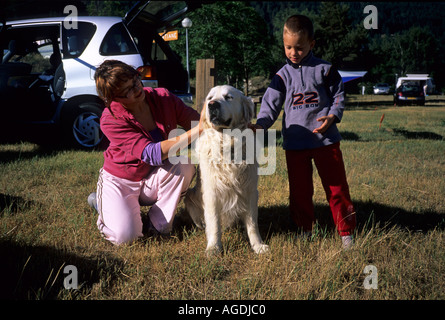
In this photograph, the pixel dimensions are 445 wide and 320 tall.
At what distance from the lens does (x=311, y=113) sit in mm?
2475

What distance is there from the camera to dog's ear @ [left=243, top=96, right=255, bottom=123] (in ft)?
7.63

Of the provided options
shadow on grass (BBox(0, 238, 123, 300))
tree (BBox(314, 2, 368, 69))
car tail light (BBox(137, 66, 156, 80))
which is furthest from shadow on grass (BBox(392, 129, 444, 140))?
tree (BBox(314, 2, 368, 69))

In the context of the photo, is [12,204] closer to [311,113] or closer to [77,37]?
[311,113]

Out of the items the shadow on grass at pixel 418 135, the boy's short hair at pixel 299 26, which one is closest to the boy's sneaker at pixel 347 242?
the boy's short hair at pixel 299 26

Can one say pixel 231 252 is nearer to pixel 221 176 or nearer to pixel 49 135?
pixel 221 176

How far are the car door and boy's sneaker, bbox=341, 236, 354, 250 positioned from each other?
392 centimetres

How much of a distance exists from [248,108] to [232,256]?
1.09m

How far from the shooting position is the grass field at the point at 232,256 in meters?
1.91

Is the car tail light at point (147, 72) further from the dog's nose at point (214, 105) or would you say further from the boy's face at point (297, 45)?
the dog's nose at point (214, 105)

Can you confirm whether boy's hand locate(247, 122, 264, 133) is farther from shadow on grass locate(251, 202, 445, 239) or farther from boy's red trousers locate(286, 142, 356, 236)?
shadow on grass locate(251, 202, 445, 239)

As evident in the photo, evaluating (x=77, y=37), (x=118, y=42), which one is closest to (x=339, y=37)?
(x=118, y=42)

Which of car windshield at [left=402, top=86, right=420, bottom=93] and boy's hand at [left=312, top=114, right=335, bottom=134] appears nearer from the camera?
boy's hand at [left=312, top=114, right=335, bottom=134]

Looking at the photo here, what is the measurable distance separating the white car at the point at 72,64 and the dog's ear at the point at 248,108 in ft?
10.2
